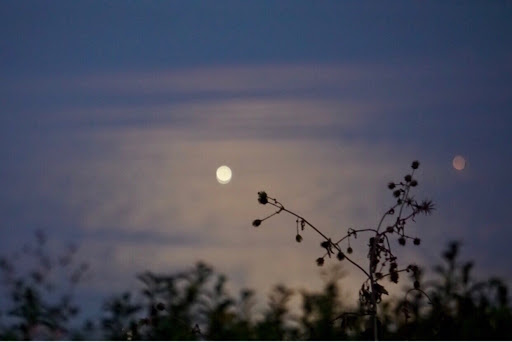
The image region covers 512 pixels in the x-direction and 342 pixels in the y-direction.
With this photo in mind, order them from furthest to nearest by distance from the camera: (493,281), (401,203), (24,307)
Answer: (493,281)
(24,307)
(401,203)

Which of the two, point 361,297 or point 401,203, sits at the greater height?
point 401,203

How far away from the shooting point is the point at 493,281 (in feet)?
15.7

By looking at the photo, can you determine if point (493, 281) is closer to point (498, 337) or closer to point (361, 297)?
point (498, 337)

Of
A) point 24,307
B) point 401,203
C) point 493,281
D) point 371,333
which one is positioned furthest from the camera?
point 493,281

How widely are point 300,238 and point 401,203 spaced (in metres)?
0.46

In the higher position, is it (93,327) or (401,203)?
(401,203)

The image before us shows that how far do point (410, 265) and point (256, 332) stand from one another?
63.0 inches

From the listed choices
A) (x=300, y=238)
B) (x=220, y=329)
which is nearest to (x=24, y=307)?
(x=220, y=329)

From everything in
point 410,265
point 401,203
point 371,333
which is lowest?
point 371,333

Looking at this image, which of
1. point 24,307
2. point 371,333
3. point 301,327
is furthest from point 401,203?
point 24,307

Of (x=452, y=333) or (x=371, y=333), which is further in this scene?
(x=452, y=333)

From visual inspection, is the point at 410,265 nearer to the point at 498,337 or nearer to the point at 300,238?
the point at 300,238

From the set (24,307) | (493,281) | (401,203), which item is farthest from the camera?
(493,281)

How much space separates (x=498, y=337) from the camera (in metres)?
4.59
